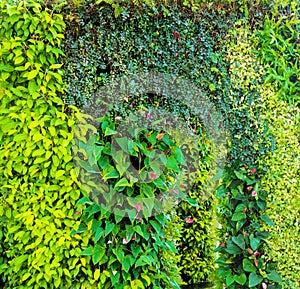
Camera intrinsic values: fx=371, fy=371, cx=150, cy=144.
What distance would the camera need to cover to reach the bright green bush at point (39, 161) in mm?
2090

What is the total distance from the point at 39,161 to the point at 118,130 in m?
0.49

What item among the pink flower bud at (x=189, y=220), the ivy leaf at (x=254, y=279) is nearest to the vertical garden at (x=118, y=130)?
the ivy leaf at (x=254, y=279)

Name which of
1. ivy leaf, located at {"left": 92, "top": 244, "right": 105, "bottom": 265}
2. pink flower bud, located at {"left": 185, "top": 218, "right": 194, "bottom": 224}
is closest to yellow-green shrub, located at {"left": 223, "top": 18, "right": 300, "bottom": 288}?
ivy leaf, located at {"left": 92, "top": 244, "right": 105, "bottom": 265}

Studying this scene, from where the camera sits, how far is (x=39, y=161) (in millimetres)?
2125

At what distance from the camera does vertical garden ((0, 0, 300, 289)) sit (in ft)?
6.95

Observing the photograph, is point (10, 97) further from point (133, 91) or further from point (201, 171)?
point (201, 171)

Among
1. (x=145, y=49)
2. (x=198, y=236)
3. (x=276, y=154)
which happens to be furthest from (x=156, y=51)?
(x=198, y=236)

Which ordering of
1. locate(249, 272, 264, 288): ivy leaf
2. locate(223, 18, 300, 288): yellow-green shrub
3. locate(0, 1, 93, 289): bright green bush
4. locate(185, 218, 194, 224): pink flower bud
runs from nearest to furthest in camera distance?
locate(0, 1, 93, 289): bright green bush → locate(249, 272, 264, 288): ivy leaf → locate(223, 18, 300, 288): yellow-green shrub → locate(185, 218, 194, 224): pink flower bud

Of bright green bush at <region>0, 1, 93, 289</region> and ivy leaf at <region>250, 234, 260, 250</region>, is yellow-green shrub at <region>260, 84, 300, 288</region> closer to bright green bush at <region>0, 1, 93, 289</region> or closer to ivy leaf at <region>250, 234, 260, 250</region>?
ivy leaf at <region>250, 234, 260, 250</region>

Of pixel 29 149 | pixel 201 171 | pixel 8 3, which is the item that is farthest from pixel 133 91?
pixel 201 171

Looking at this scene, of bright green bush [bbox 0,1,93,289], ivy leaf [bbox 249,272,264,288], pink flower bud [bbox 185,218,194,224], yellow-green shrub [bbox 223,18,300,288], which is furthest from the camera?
pink flower bud [bbox 185,218,194,224]

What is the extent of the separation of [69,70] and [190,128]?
2.96 ft

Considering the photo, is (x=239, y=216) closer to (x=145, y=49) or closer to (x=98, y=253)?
(x=98, y=253)

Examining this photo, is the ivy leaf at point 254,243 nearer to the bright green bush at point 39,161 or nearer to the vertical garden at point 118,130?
the vertical garden at point 118,130
